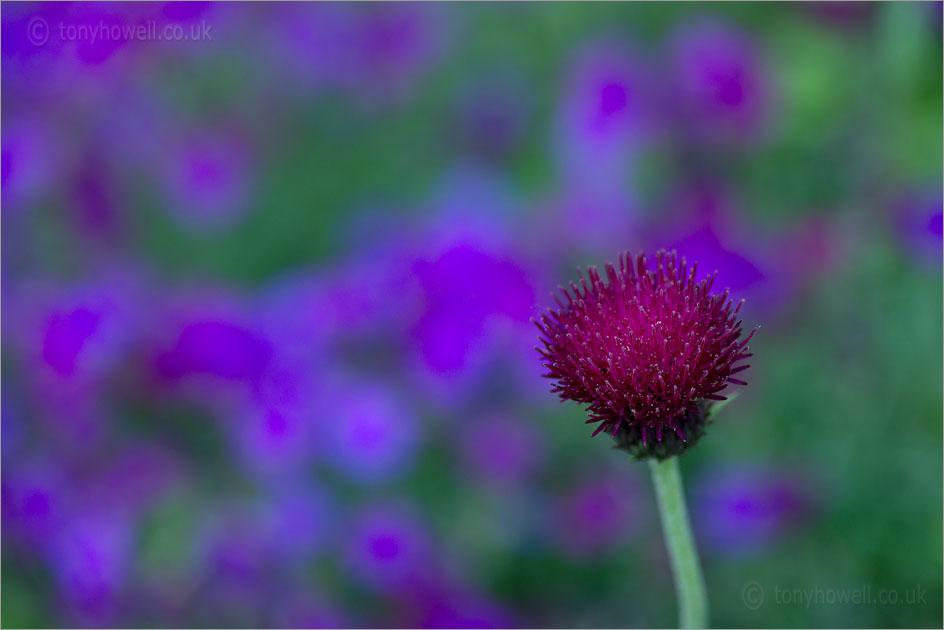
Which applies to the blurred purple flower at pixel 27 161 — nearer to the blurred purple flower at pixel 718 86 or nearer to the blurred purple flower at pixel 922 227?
the blurred purple flower at pixel 718 86

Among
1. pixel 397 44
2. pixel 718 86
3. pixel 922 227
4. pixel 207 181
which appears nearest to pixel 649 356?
pixel 922 227

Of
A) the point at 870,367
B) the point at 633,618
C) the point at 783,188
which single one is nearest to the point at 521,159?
the point at 783,188

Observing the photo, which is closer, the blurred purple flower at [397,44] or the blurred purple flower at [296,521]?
the blurred purple flower at [296,521]

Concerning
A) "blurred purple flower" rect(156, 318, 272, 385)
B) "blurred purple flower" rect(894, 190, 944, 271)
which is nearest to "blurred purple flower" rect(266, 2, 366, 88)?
"blurred purple flower" rect(156, 318, 272, 385)

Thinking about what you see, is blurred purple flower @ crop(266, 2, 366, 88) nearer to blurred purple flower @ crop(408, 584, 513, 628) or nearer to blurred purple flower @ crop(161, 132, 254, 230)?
blurred purple flower @ crop(161, 132, 254, 230)

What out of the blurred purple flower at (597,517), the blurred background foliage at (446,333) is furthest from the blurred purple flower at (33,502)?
the blurred purple flower at (597,517)

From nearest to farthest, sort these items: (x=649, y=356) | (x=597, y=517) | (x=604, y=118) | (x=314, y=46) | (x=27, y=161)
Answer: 1. (x=649, y=356)
2. (x=597, y=517)
3. (x=27, y=161)
4. (x=604, y=118)
5. (x=314, y=46)

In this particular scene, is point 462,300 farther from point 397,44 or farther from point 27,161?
point 397,44
